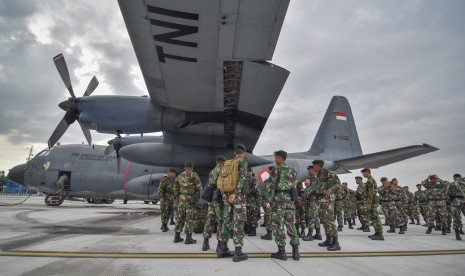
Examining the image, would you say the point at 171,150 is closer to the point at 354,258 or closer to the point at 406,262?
the point at 354,258

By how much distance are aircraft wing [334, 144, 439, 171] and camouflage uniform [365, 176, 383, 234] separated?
3.63 metres

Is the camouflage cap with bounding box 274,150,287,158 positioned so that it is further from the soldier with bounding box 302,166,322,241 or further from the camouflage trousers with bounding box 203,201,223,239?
the soldier with bounding box 302,166,322,241

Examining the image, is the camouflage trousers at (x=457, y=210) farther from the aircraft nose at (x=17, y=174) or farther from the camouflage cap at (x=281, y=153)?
the aircraft nose at (x=17, y=174)

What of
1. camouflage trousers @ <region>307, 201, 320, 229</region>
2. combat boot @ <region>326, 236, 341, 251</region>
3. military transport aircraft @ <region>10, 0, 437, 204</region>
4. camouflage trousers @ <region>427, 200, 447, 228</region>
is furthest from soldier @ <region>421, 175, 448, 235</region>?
combat boot @ <region>326, 236, 341, 251</region>

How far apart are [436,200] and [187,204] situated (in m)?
9.30

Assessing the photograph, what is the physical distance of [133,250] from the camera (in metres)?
5.06

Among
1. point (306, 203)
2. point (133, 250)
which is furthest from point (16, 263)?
point (306, 203)

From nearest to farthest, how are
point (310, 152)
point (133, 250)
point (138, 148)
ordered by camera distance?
point (133, 250) < point (138, 148) < point (310, 152)

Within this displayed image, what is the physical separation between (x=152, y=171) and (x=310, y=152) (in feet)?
34.6

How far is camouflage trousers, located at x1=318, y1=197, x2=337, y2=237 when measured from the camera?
19.8 feet

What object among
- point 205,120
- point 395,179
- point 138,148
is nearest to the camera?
point 205,120

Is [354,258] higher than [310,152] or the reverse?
the reverse

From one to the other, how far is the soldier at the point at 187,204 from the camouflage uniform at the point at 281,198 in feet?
6.39

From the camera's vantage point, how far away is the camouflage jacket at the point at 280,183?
201 inches
